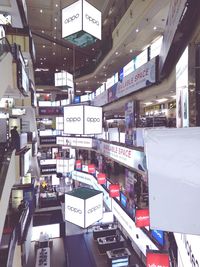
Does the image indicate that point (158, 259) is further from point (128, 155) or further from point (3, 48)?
point (3, 48)

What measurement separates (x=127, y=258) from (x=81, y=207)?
4700mm

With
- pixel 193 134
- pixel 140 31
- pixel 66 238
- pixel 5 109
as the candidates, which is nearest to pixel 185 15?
pixel 193 134

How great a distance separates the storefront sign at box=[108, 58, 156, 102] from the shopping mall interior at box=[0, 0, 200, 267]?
0.04 m

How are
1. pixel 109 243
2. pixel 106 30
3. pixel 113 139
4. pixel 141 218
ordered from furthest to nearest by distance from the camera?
pixel 106 30 < pixel 113 139 < pixel 109 243 < pixel 141 218

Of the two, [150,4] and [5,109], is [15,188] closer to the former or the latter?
[5,109]

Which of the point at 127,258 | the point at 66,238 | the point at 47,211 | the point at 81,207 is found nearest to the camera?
the point at 81,207

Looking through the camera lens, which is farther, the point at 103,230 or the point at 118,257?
the point at 103,230

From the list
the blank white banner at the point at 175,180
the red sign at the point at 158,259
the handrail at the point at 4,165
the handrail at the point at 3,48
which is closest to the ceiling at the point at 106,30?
the handrail at the point at 3,48

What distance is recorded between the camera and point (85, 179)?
836 inches

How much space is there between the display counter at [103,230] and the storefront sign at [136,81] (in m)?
8.04

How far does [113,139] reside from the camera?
13852 mm

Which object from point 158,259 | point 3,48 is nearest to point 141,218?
point 158,259

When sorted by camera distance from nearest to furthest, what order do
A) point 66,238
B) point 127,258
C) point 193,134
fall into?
point 193,134 < point 127,258 < point 66,238

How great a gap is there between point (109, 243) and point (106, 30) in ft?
51.9
